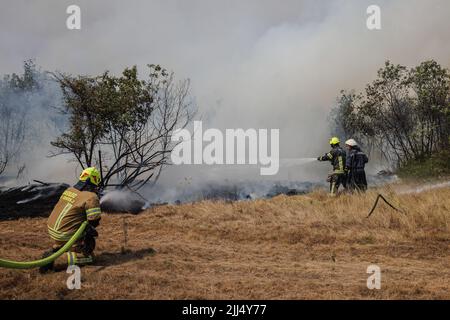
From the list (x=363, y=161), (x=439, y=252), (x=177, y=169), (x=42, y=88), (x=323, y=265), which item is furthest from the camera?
(x=177, y=169)

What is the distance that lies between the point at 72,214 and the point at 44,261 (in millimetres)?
774

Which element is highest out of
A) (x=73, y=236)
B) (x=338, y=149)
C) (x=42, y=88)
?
(x=42, y=88)

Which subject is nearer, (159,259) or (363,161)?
(159,259)

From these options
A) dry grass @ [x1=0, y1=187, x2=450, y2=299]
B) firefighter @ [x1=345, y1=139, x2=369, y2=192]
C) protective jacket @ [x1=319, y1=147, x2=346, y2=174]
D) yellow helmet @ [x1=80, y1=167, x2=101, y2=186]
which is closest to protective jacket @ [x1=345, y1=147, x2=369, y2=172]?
firefighter @ [x1=345, y1=139, x2=369, y2=192]

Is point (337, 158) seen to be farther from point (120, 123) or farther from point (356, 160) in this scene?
point (120, 123)

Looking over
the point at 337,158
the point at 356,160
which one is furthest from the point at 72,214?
the point at 356,160

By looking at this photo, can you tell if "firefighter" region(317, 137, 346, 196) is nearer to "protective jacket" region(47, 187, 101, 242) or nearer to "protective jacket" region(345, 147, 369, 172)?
"protective jacket" region(345, 147, 369, 172)

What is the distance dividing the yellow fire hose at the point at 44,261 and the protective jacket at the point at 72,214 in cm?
14

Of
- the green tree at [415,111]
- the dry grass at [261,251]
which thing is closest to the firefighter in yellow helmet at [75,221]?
the dry grass at [261,251]

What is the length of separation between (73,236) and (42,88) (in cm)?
1635

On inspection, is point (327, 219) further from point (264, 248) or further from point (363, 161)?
point (363, 161)

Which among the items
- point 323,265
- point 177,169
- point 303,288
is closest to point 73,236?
point 303,288

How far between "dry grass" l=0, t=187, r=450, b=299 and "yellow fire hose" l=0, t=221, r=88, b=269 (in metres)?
0.15
